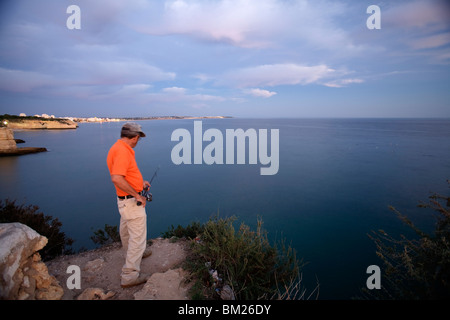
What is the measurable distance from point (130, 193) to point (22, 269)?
1472 mm

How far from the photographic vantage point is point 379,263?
588cm

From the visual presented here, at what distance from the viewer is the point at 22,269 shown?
2506 mm

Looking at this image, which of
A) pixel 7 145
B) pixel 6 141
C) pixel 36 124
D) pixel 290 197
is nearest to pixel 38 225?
pixel 290 197

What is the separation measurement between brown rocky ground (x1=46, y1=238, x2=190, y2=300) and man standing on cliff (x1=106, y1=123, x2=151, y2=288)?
21 cm

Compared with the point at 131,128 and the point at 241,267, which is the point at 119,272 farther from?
the point at 131,128

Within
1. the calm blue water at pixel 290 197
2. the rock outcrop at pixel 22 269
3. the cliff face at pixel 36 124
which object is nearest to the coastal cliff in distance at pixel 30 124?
the cliff face at pixel 36 124

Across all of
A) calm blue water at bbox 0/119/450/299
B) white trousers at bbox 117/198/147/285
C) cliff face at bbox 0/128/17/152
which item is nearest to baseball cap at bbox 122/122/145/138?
white trousers at bbox 117/198/147/285

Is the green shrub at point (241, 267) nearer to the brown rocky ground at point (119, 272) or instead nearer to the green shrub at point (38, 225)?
the brown rocky ground at point (119, 272)

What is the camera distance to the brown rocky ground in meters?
2.85

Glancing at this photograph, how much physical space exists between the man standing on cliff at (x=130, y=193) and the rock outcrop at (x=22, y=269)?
2.86ft

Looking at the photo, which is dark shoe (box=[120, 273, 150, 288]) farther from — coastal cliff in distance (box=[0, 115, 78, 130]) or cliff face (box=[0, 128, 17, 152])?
coastal cliff in distance (box=[0, 115, 78, 130])

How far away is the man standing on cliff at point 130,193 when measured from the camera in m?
2.70

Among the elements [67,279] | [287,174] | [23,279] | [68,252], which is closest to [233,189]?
[287,174]
